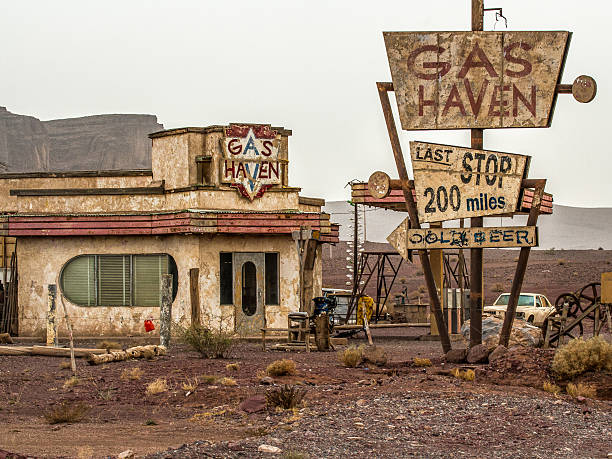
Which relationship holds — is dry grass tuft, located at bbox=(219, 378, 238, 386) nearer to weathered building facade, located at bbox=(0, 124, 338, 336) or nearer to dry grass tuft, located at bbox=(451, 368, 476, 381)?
dry grass tuft, located at bbox=(451, 368, 476, 381)

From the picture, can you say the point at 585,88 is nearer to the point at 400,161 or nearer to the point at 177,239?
the point at 400,161

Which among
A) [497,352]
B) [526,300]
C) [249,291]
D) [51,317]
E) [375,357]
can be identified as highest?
[249,291]

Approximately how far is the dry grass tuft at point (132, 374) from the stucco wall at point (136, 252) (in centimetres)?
876

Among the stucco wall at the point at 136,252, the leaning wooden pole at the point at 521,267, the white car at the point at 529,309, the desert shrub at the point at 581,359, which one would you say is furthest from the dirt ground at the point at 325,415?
the white car at the point at 529,309

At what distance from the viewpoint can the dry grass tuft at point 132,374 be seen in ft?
55.1

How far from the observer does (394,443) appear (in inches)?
422

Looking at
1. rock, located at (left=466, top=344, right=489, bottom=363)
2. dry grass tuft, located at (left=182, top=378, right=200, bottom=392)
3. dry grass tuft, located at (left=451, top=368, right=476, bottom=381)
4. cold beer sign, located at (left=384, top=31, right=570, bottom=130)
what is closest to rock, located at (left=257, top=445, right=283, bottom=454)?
dry grass tuft, located at (left=182, top=378, right=200, bottom=392)

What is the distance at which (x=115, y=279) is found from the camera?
89.2ft

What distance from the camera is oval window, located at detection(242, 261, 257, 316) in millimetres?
26766

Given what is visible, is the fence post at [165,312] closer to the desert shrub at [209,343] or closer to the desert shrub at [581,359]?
the desert shrub at [209,343]

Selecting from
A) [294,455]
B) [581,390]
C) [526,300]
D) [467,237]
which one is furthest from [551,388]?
[526,300]

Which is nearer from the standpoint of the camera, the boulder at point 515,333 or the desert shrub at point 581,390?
the desert shrub at point 581,390

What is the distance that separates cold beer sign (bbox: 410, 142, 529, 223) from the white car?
13.5m

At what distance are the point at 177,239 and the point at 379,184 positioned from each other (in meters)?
9.57
